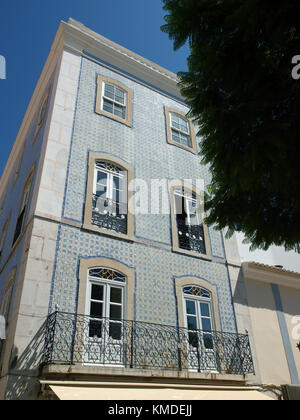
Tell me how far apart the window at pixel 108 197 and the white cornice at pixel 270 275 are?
3.75m

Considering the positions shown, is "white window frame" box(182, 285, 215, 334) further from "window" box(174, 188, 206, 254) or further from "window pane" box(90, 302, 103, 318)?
"window pane" box(90, 302, 103, 318)

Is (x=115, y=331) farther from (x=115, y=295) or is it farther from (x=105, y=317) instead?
(x=115, y=295)

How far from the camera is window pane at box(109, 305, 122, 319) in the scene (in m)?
7.38

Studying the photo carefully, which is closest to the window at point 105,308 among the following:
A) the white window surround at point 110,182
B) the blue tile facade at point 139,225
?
the blue tile facade at point 139,225

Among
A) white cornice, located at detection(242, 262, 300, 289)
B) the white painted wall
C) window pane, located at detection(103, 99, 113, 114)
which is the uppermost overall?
window pane, located at detection(103, 99, 113, 114)

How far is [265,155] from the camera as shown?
3703 millimetres

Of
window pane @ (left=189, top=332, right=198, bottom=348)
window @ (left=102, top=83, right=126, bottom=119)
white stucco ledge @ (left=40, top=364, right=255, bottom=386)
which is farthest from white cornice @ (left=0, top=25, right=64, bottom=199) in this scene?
white stucco ledge @ (left=40, top=364, right=255, bottom=386)

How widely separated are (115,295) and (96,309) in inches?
22.2

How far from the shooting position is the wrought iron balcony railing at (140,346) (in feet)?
21.2

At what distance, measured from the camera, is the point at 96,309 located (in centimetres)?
724

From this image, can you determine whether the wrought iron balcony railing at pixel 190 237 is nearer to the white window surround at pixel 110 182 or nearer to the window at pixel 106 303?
the white window surround at pixel 110 182

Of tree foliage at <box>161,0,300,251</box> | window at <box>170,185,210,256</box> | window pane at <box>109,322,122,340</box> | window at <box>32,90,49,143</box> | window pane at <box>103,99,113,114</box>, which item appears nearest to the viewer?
tree foliage at <box>161,0,300,251</box>

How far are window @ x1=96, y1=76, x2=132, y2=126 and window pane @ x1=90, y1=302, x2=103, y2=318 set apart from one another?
5.43 meters

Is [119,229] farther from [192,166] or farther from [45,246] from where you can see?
[192,166]
